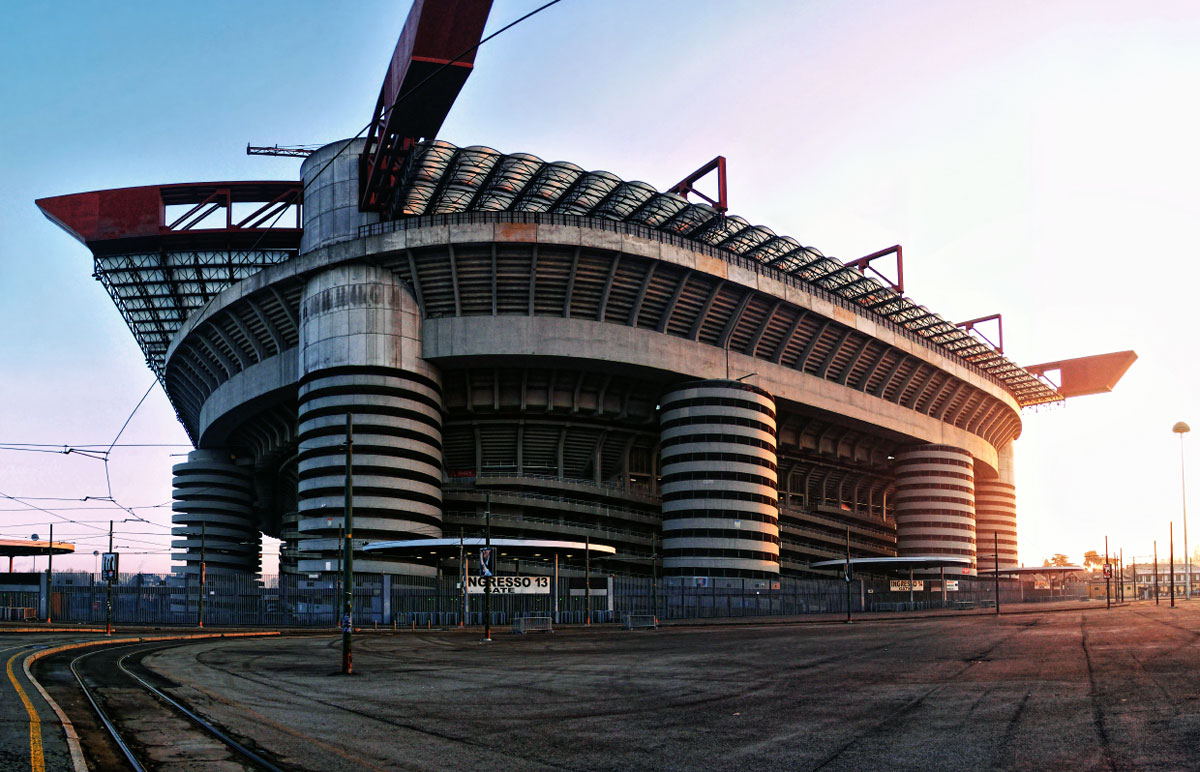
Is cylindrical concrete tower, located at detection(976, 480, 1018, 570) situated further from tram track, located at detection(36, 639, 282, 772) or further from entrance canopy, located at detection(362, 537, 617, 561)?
tram track, located at detection(36, 639, 282, 772)

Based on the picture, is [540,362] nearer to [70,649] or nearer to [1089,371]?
[70,649]

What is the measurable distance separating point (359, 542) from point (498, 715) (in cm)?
5537

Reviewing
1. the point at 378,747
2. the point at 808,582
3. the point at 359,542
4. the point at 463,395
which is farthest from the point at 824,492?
the point at 378,747

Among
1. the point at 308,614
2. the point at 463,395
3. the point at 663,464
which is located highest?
the point at 463,395

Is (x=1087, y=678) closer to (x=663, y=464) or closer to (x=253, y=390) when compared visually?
(x=663, y=464)

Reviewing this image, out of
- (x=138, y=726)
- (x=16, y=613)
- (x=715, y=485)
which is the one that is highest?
(x=715, y=485)

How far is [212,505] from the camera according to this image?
107 meters

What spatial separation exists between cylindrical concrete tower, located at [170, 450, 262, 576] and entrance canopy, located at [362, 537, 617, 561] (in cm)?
4342

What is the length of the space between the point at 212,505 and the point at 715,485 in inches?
2168

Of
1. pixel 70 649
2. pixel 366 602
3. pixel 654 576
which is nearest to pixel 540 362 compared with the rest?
pixel 654 576

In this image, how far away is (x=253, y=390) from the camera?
84938 mm

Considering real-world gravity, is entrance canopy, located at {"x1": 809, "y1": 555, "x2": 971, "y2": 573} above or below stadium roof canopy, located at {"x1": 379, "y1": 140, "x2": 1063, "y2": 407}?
below

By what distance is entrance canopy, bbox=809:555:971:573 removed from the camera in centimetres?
8844

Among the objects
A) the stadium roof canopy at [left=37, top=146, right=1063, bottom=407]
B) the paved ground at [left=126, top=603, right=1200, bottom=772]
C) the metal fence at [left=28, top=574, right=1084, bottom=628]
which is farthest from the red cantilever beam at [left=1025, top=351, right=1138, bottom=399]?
the paved ground at [left=126, top=603, right=1200, bottom=772]
